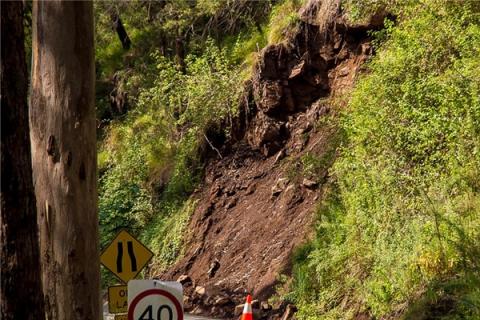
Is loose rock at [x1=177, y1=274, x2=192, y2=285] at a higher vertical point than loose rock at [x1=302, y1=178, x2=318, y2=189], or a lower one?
lower

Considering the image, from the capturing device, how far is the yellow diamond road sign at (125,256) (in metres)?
11.0

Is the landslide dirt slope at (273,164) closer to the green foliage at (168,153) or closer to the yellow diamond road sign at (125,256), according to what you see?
the green foliage at (168,153)

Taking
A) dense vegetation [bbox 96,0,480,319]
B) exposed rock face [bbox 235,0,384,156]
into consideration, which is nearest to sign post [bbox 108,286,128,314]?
dense vegetation [bbox 96,0,480,319]

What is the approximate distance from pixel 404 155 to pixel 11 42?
7642 mm

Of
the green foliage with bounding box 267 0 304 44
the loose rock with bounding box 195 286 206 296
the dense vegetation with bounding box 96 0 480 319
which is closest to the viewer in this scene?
the dense vegetation with bounding box 96 0 480 319

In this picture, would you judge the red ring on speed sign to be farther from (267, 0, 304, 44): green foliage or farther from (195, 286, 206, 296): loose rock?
(267, 0, 304, 44): green foliage

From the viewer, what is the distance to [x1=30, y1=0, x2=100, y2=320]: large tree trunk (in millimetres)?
9117

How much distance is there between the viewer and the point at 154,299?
873 centimetres

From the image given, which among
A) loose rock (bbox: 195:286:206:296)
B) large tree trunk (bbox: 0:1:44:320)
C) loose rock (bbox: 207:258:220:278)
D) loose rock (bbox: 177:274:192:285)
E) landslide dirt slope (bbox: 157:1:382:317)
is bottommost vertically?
loose rock (bbox: 177:274:192:285)

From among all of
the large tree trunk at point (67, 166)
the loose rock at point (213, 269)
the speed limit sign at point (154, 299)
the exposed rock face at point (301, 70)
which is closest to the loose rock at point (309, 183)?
the loose rock at point (213, 269)

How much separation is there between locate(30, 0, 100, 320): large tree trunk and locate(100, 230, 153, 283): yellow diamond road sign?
166cm

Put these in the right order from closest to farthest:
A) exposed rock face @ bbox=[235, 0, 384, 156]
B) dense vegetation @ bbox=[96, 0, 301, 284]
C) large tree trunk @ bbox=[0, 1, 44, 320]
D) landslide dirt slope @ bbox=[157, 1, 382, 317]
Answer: large tree trunk @ bbox=[0, 1, 44, 320]
landslide dirt slope @ bbox=[157, 1, 382, 317]
exposed rock face @ bbox=[235, 0, 384, 156]
dense vegetation @ bbox=[96, 0, 301, 284]

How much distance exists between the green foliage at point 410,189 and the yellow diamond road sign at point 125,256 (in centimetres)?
332

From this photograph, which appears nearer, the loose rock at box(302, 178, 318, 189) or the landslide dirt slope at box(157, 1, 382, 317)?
the landslide dirt slope at box(157, 1, 382, 317)
